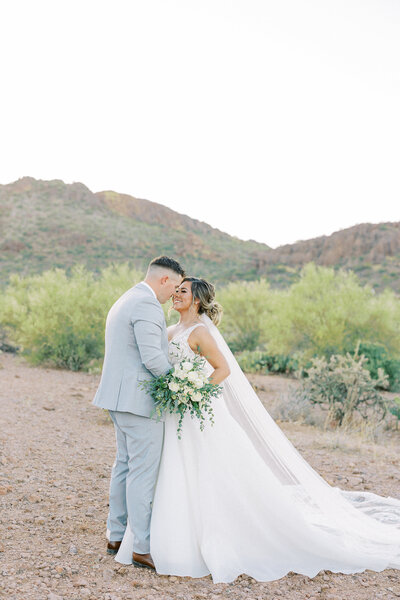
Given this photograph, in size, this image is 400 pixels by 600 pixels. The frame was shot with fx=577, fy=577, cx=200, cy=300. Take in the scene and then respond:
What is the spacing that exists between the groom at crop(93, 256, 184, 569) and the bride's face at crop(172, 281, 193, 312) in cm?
29

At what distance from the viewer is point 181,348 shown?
401 cm

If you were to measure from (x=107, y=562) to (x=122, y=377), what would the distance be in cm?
126

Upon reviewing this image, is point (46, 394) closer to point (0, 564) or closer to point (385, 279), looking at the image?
point (0, 564)

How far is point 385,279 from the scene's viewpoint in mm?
46656

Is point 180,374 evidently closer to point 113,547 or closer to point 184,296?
point 184,296

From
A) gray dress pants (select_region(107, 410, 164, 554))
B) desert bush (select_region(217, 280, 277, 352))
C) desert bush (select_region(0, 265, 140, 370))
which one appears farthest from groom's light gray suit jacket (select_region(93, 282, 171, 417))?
desert bush (select_region(217, 280, 277, 352))

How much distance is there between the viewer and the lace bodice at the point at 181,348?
13.1ft

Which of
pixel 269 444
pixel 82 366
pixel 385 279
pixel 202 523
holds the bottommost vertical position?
pixel 82 366

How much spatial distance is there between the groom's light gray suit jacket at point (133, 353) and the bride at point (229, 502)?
0.35 meters

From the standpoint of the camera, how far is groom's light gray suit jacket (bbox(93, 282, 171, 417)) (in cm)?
357

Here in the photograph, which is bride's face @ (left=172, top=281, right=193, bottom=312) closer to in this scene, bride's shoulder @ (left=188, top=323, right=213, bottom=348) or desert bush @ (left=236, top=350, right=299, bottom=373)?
bride's shoulder @ (left=188, top=323, right=213, bottom=348)

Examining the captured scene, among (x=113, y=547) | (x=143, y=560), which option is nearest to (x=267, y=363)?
(x=113, y=547)

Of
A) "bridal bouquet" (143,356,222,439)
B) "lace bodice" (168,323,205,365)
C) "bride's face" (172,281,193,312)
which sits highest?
"bride's face" (172,281,193,312)

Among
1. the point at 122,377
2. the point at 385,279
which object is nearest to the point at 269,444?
the point at 122,377
